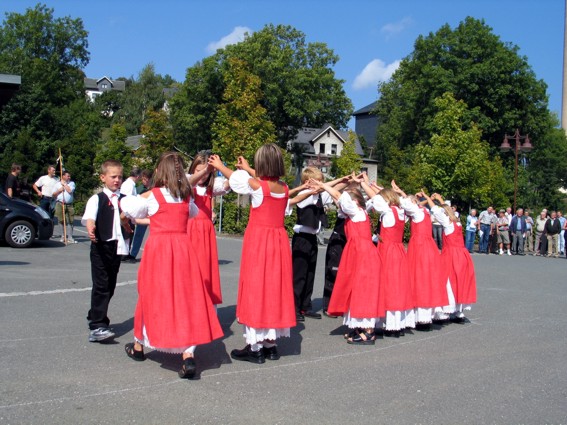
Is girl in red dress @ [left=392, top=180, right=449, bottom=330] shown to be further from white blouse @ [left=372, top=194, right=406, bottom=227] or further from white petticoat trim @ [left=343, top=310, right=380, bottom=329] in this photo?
white petticoat trim @ [left=343, top=310, right=380, bottom=329]

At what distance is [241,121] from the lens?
121 feet

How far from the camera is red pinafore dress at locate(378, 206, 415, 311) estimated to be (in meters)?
7.91

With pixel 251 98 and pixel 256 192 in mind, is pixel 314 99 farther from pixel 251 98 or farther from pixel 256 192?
pixel 256 192

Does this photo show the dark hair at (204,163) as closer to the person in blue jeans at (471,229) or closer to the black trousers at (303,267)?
the black trousers at (303,267)

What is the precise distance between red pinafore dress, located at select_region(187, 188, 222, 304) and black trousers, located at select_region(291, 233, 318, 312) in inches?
66.6

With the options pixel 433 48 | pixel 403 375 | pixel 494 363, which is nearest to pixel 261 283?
pixel 403 375

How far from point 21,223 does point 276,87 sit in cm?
4367

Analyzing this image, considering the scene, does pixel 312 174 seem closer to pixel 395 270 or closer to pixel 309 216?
pixel 309 216

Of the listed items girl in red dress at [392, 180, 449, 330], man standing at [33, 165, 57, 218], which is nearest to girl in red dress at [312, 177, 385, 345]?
girl in red dress at [392, 180, 449, 330]

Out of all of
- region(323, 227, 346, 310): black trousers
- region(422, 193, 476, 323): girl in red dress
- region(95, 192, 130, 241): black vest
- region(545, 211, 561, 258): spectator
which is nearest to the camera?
region(95, 192, 130, 241): black vest

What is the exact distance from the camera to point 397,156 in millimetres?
61344

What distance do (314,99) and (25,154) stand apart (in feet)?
92.2

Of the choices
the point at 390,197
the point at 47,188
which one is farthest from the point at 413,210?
the point at 47,188

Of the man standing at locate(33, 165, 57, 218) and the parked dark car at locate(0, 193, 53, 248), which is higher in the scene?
the man standing at locate(33, 165, 57, 218)
